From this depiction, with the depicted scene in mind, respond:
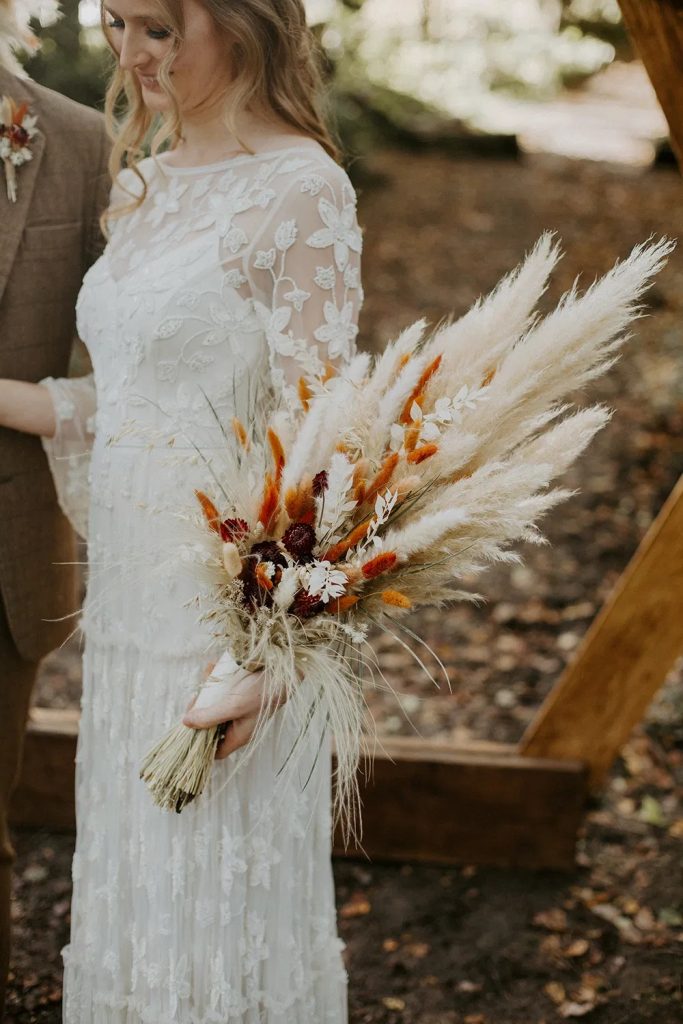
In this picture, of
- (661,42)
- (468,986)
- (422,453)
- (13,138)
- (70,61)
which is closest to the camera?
(422,453)

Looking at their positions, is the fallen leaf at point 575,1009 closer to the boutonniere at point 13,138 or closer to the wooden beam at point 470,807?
the wooden beam at point 470,807

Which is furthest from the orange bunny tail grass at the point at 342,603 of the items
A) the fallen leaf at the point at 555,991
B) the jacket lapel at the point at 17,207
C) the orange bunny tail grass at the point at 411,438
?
the fallen leaf at the point at 555,991

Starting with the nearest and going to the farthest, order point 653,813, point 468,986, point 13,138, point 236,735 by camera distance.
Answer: point 236,735, point 13,138, point 468,986, point 653,813

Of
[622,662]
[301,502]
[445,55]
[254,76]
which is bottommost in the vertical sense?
[445,55]

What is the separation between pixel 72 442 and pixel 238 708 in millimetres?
780

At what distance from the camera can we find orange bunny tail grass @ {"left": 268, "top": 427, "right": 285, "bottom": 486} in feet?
4.92

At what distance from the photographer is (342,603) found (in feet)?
4.87

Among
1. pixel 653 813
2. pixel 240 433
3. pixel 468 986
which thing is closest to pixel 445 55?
pixel 653 813

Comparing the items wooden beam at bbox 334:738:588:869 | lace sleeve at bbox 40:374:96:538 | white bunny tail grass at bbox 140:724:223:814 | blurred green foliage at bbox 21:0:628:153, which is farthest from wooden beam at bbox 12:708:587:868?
blurred green foliage at bbox 21:0:628:153

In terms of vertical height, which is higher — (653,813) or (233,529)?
(233,529)

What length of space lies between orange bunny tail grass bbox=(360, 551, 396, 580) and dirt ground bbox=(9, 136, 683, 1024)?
163cm

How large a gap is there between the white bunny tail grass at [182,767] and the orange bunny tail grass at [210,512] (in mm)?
356

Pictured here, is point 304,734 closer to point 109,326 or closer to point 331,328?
point 331,328

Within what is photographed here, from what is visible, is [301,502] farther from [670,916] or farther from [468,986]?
[670,916]
